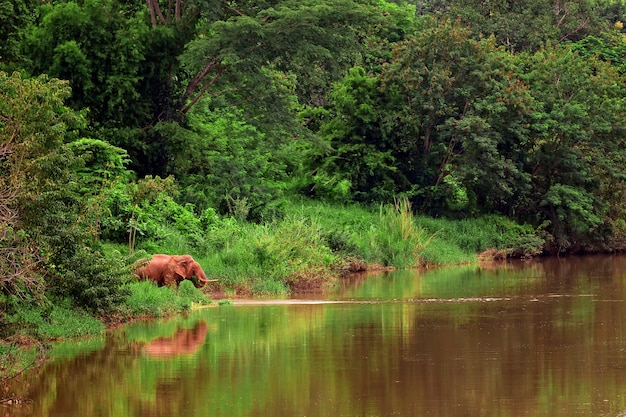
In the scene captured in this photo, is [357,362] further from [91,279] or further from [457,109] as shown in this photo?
[457,109]

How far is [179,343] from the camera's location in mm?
17047

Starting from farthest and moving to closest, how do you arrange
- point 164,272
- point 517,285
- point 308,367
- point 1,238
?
point 517,285 → point 164,272 → point 308,367 → point 1,238

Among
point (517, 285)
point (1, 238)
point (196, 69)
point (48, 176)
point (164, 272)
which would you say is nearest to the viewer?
point (1, 238)

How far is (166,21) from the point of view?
109ft

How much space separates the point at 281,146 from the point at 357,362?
22367 millimetres

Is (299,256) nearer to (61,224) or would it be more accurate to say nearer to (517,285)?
(517,285)

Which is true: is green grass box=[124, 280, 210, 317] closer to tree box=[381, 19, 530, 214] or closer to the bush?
the bush

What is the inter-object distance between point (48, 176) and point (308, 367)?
16.1 ft

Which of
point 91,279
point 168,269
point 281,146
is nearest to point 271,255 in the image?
point 168,269

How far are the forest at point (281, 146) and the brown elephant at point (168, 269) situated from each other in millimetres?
393

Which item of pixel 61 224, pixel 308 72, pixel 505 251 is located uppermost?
pixel 308 72

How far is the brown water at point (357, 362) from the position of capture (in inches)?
481

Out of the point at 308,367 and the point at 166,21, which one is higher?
the point at 166,21

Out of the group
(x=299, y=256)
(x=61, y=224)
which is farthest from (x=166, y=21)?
(x=61, y=224)
